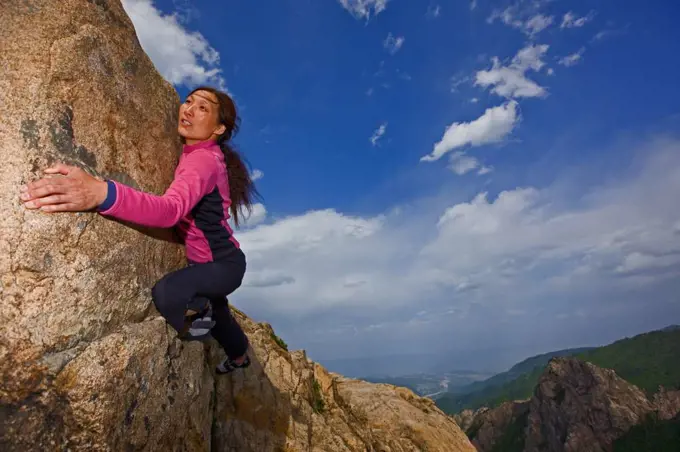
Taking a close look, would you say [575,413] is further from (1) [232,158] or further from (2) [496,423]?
(1) [232,158]

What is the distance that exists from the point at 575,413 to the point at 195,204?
510 feet

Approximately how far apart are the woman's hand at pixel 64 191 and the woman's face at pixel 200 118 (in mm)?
2443

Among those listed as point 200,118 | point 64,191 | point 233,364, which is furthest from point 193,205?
point 233,364

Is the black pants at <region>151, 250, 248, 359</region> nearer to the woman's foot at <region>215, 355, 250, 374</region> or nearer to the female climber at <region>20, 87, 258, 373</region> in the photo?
the female climber at <region>20, 87, 258, 373</region>

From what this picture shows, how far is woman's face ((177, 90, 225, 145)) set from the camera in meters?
7.84

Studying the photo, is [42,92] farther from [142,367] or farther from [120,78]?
[142,367]

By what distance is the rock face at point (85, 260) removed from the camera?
561 centimetres

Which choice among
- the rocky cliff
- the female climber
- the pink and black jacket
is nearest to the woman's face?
the female climber

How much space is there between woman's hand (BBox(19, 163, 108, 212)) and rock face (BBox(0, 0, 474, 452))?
163 millimetres

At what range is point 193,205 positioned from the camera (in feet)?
21.1

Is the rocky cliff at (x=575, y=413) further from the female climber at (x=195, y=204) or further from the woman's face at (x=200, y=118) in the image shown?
the woman's face at (x=200, y=118)

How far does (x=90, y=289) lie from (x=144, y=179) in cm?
218

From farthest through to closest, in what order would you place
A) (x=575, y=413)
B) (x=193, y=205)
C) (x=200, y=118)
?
1. (x=575, y=413)
2. (x=200, y=118)
3. (x=193, y=205)

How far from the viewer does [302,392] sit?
14.2 metres
